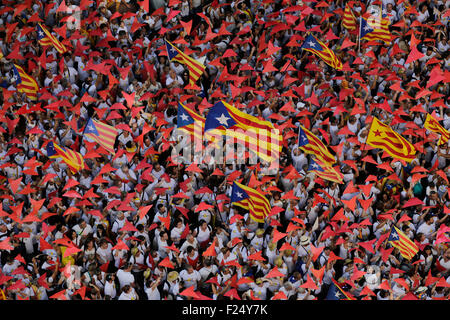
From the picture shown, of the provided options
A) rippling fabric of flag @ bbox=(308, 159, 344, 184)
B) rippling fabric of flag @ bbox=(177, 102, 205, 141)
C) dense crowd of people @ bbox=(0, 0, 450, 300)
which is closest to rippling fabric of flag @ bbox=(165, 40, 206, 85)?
dense crowd of people @ bbox=(0, 0, 450, 300)

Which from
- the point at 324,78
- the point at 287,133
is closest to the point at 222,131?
the point at 287,133

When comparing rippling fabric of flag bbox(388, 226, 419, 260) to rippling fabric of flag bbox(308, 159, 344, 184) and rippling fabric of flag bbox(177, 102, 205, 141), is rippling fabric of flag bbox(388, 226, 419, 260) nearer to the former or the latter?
rippling fabric of flag bbox(308, 159, 344, 184)

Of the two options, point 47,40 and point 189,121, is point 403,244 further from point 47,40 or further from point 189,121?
point 47,40

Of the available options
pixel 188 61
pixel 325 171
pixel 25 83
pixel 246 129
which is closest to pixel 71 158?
pixel 25 83

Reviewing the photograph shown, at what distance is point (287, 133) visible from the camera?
13.0m

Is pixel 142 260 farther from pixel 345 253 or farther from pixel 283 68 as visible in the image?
pixel 283 68

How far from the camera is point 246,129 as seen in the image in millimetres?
12305

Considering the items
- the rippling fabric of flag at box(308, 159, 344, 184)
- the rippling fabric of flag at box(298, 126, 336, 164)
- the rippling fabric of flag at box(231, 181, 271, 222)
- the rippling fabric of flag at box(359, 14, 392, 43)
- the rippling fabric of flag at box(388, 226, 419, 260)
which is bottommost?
the rippling fabric of flag at box(388, 226, 419, 260)

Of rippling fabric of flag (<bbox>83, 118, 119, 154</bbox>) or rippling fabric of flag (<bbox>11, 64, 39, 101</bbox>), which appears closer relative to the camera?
rippling fabric of flag (<bbox>83, 118, 119, 154</bbox>)

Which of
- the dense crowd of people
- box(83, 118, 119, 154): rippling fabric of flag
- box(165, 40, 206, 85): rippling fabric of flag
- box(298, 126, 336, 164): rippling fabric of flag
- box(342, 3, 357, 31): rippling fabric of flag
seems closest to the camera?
the dense crowd of people

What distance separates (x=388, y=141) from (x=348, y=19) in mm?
3219

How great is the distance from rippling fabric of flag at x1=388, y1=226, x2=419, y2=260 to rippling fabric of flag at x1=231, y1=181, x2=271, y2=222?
1.82m

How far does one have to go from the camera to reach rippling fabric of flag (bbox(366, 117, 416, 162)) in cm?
1195

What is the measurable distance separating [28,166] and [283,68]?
4.51 meters
